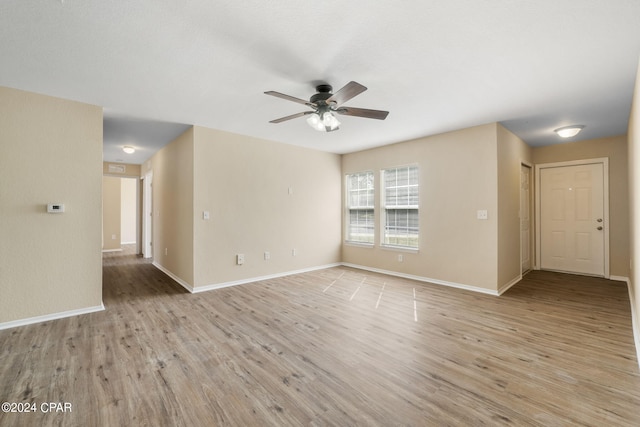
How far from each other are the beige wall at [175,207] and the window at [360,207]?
3329 mm

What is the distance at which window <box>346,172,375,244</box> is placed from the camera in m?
5.84

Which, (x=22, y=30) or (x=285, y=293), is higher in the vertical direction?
(x=22, y=30)

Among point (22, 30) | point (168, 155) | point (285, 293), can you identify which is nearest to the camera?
point (22, 30)

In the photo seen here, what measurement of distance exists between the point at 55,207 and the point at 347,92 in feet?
11.5

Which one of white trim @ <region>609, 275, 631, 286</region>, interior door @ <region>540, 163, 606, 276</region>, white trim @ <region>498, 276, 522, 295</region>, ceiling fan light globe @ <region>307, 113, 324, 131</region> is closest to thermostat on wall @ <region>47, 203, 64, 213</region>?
ceiling fan light globe @ <region>307, 113, 324, 131</region>

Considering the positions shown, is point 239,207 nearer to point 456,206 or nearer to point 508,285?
point 456,206

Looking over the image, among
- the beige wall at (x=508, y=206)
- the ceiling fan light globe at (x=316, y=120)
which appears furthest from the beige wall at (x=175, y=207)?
the beige wall at (x=508, y=206)

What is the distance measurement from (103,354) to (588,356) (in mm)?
4130

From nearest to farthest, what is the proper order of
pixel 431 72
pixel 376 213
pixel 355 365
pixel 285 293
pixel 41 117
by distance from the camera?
pixel 355 365 < pixel 431 72 < pixel 41 117 < pixel 285 293 < pixel 376 213

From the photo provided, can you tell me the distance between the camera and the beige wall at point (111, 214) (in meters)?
8.15

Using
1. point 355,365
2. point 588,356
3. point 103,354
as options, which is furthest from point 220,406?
point 588,356

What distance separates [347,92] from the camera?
2340 mm

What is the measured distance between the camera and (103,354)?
2385mm

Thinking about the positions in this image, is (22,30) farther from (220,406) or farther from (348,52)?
(220,406)
